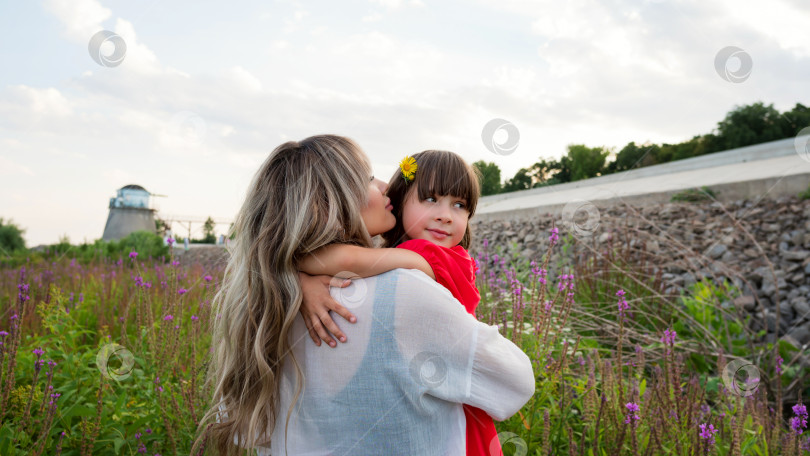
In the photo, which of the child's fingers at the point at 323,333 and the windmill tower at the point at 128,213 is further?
the windmill tower at the point at 128,213

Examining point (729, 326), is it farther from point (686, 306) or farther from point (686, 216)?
point (686, 216)

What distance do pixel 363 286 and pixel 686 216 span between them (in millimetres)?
6987

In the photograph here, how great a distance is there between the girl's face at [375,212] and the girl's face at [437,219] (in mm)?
244

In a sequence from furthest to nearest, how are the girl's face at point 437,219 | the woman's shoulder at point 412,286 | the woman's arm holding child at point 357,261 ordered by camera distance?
the girl's face at point 437,219 < the woman's arm holding child at point 357,261 < the woman's shoulder at point 412,286

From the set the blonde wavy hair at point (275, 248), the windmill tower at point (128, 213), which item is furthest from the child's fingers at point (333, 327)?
the windmill tower at point (128, 213)

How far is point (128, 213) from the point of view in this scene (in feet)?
101

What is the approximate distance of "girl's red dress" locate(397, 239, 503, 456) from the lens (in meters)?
1.52

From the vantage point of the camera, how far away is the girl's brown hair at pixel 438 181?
6.84 feet

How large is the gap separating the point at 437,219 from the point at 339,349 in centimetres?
80

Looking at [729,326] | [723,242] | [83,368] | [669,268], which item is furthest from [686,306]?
[83,368]

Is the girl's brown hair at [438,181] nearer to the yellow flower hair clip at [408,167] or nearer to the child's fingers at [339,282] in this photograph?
the yellow flower hair clip at [408,167]

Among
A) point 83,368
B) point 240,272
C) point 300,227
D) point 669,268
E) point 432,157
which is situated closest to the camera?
point 300,227

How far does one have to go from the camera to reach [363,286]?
1400 mm

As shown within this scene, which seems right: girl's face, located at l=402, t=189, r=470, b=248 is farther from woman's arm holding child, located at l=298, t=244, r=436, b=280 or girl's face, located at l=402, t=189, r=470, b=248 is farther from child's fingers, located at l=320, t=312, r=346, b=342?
child's fingers, located at l=320, t=312, r=346, b=342
